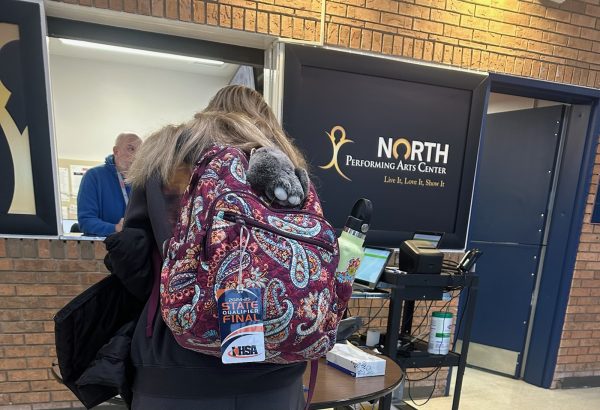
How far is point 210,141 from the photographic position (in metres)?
0.83

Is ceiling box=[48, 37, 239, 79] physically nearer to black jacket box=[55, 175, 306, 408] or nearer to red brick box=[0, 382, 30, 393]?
red brick box=[0, 382, 30, 393]

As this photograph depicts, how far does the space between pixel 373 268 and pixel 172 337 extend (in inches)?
53.9

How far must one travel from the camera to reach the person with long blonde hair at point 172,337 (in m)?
0.79

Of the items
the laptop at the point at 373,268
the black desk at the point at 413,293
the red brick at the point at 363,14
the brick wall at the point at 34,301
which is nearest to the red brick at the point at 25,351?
the brick wall at the point at 34,301

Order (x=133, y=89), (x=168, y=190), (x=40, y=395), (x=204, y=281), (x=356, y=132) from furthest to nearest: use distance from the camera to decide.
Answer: (x=133, y=89) < (x=356, y=132) < (x=40, y=395) < (x=168, y=190) < (x=204, y=281)

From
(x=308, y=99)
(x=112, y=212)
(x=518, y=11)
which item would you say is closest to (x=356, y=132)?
(x=308, y=99)

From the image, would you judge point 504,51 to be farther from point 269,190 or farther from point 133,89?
point 133,89

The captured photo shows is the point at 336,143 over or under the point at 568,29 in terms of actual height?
under

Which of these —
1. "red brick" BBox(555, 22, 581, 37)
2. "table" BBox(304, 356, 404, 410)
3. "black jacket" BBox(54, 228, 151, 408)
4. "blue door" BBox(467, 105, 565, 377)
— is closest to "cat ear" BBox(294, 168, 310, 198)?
"black jacket" BBox(54, 228, 151, 408)

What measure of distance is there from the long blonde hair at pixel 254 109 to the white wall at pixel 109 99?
11.7 feet

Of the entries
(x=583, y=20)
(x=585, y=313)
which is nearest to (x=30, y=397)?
(x=585, y=313)

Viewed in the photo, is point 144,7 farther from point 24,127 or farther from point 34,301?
point 34,301

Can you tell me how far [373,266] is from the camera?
199cm

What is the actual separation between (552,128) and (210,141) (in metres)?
3.12
